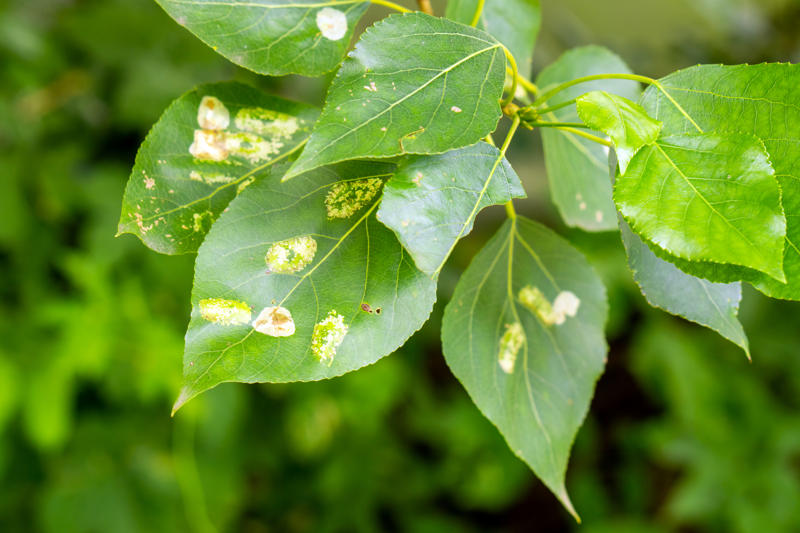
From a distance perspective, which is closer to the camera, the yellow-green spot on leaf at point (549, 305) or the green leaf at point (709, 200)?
the green leaf at point (709, 200)

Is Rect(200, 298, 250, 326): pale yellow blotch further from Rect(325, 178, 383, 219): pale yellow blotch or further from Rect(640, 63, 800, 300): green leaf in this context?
Rect(640, 63, 800, 300): green leaf

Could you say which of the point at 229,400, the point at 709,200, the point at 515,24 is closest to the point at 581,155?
the point at 515,24

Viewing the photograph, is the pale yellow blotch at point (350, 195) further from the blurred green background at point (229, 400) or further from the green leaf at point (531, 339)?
the blurred green background at point (229, 400)

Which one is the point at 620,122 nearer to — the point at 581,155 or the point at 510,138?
the point at 510,138

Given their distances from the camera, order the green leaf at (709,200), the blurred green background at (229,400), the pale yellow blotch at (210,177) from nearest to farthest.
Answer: the green leaf at (709,200) → the pale yellow blotch at (210,177) → the blurred green background at (229,400)

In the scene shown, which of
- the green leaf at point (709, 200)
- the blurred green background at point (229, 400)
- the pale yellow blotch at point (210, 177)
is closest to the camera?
the green leaf at point (709, 200)

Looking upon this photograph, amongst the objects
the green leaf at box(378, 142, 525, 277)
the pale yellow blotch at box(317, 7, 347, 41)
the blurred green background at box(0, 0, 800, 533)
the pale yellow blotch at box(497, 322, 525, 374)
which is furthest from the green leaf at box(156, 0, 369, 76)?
the blurred green background at box(0, 0, 800, 533)

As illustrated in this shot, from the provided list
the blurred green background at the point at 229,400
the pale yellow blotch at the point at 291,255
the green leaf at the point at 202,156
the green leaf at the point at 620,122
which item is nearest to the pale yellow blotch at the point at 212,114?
the green leaf at the point at 202,156

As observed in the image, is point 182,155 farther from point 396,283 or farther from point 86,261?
point 86,261
